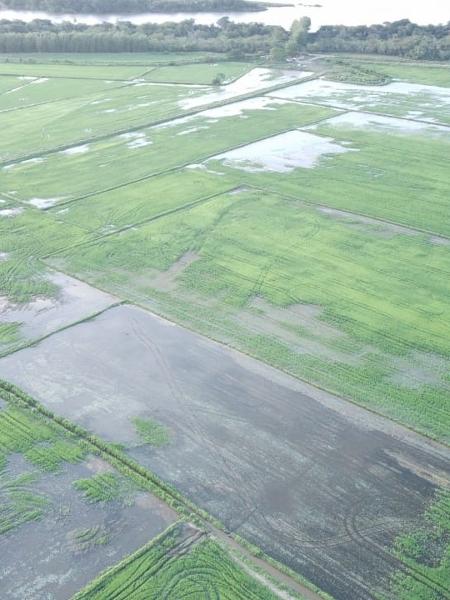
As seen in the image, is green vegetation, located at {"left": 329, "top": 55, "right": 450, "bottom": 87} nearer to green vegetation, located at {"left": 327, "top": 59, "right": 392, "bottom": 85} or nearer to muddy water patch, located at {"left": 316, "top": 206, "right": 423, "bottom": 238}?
green vegetation, located at {"left": 327, "top": 59, "right": 392, "bottom": 85}

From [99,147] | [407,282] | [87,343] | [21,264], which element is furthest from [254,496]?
[99,147]

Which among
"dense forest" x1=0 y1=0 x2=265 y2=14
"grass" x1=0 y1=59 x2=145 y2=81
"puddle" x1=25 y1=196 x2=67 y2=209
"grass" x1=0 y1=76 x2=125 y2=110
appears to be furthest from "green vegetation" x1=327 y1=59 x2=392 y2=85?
"dense forest" x1=0 y1=0 x2=265 y2=14

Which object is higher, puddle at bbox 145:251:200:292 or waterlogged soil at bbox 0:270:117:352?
puddle at bbox 145:251:200:292

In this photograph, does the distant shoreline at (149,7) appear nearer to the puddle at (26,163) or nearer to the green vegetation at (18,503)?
the puddle at (26,163)

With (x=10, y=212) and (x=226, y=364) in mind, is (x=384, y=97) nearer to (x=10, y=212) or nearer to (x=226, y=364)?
(x=10, y=212)

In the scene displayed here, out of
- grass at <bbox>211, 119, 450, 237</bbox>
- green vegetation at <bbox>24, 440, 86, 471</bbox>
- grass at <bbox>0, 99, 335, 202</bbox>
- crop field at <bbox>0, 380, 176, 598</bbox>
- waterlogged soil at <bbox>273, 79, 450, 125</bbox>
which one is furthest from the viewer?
waterlogged soil at <bbox>273, 79, 450, 125</bbox>

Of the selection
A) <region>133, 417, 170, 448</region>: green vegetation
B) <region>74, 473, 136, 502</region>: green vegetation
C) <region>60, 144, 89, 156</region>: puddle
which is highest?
<region>60, 144, 89, 156</region>: puddle

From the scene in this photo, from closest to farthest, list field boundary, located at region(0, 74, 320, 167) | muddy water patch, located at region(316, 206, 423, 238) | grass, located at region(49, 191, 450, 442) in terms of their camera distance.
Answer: grass, located at region(49, 191, 450, 442)
muddy water patch, located at region(316, 206, 423, 238)
field boundary, located at region(0, 74, 320, 167)

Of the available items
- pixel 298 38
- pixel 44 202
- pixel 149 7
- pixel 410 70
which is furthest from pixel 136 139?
pixel 149 7

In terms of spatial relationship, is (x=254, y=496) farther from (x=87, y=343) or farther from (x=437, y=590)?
(x=87, y=343)
